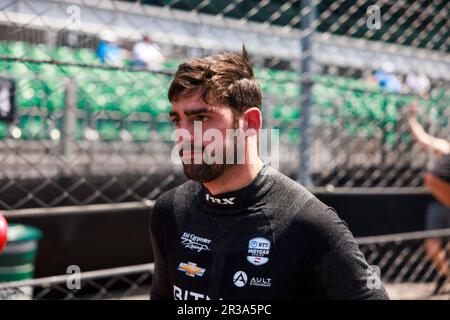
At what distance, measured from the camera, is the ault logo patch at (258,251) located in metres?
1.60

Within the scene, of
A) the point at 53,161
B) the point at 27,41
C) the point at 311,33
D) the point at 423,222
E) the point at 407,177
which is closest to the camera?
the point at 311,33

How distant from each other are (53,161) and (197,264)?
3209mm

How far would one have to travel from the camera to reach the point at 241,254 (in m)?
1.64

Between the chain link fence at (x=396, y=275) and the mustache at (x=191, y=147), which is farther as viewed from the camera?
the chain link fence at (x=396, y=275)

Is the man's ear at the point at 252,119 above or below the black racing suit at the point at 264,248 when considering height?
above

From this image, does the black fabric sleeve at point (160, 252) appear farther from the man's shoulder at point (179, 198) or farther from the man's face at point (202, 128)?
the man's face at point (202, 128)

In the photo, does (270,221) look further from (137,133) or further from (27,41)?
(27,41)

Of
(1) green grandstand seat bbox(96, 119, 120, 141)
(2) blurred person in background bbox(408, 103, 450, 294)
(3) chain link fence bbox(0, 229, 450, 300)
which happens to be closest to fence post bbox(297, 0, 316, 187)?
(3) chain link fence bbox(0, 229, 450, 300)

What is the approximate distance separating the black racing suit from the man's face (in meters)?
0.11

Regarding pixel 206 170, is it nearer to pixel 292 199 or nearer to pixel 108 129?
pixel 292 199

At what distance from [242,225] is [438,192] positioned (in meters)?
2.42

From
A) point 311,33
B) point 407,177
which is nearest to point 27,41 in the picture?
point 311,33

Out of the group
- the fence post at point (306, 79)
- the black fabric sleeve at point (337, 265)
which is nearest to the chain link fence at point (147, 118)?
the fence post at point (306, 79)

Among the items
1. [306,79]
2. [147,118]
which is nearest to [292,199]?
[306,79]
